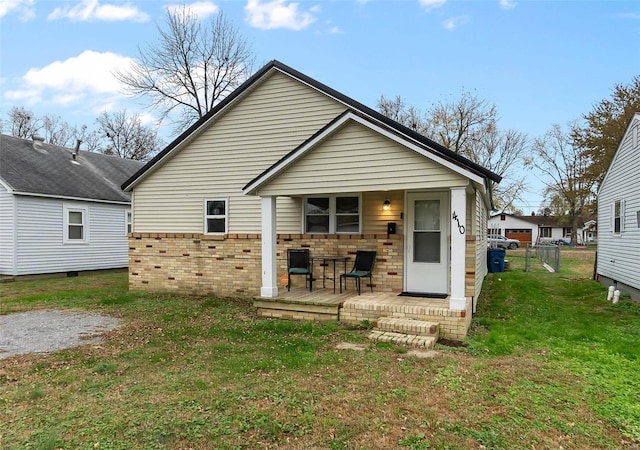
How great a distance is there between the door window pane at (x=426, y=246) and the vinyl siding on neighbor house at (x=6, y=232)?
45.7 feet

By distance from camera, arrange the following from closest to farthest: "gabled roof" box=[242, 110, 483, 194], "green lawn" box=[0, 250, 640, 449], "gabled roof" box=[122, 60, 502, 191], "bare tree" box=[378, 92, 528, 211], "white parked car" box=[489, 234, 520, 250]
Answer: "green lawn" box=[0, 250, 640, 449], "gabled roof" box=[242, 110, 483, 194], "gabled roof" box=[122, 60, 502, 191], "bare tree" box=[378, 92, 528, 211], "white parked car" box=[489, 234, 520, 250]

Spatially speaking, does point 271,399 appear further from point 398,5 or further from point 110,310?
point 398,5

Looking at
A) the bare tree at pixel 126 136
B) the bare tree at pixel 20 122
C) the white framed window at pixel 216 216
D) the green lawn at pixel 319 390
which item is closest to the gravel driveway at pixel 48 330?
the green lawn at pixel 319 390

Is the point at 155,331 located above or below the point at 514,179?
below

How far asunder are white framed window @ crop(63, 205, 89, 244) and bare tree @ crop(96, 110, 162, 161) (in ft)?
69.6

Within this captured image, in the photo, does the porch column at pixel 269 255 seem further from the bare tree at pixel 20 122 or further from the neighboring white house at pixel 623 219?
the bare tree at pixel 20 122

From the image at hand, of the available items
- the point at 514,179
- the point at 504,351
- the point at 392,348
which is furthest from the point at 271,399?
the point at 514,179

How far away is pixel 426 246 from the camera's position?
826 centimetres

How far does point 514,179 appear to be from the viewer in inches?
1342

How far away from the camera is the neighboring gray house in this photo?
45.4ft

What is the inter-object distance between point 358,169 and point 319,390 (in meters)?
4.14

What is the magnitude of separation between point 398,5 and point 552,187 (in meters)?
41.9

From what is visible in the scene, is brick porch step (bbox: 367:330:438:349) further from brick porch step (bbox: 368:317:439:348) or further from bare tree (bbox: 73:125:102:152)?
bare tree (bbox: 73:125:102:152)

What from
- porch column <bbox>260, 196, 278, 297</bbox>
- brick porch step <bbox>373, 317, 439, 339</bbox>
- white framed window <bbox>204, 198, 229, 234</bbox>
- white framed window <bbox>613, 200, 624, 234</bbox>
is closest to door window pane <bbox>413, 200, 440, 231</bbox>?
brick porch step <bbox>373, 317, 439, 339</bbox>
